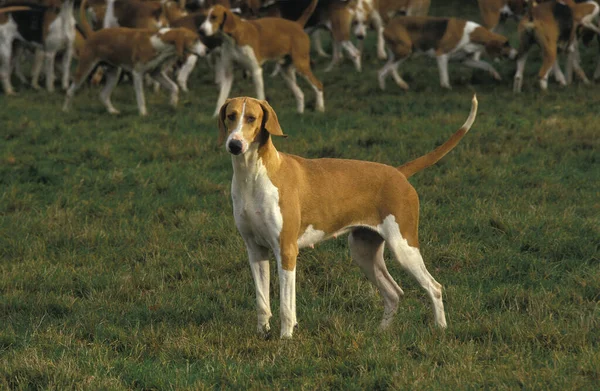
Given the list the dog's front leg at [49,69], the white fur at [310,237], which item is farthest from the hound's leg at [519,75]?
the white fur at [310,237]

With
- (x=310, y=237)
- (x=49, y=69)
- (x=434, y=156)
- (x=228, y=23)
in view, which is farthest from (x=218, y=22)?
(x=310, y=237)

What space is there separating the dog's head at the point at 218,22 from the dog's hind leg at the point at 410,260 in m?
7.21

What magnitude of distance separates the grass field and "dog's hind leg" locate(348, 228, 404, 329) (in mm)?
104

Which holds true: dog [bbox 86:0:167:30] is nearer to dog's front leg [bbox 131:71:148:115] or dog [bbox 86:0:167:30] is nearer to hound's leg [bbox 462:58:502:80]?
dog's front leg [bbox 131:71:148:115]

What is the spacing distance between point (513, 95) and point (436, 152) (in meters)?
7.93

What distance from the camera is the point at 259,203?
520cm

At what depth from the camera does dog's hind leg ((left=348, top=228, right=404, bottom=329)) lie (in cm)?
586

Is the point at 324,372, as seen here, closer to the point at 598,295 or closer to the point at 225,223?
the point at 598,295

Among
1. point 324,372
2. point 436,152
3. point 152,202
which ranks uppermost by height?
point 436,152

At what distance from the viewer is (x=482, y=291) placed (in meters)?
6.34

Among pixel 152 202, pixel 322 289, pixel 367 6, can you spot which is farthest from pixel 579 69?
pixel 322 289

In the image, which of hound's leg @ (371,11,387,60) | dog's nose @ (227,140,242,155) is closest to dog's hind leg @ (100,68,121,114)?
hound's leg @ (371,11,387,60)

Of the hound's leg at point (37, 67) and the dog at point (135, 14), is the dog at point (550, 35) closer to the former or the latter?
the dog at point (135, 14)

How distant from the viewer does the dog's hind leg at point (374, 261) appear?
5.86 metres
